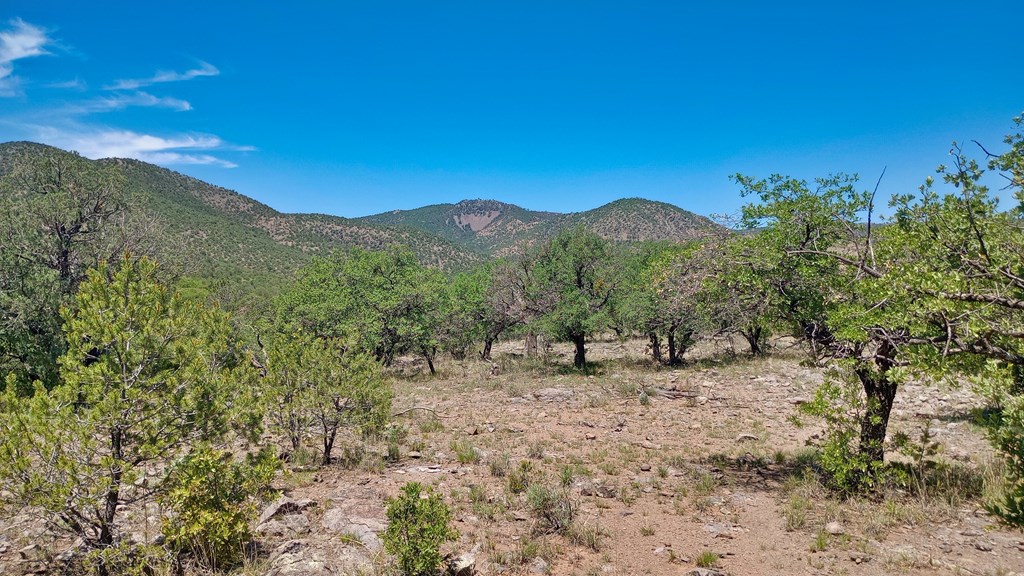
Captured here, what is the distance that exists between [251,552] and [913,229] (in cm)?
1069

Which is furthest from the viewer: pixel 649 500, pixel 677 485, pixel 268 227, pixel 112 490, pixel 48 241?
pixel 268 227

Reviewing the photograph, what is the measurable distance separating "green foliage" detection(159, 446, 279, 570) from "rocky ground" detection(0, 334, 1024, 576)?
19.1 inches

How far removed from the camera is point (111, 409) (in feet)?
18.5

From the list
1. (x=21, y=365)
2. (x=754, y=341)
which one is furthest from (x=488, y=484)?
(x=754, y=341)

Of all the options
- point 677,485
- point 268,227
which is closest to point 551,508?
point 677,485

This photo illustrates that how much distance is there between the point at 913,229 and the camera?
708 cm

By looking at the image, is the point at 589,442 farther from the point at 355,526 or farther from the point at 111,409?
the point at 111,409

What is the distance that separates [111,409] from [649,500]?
28.3 feet

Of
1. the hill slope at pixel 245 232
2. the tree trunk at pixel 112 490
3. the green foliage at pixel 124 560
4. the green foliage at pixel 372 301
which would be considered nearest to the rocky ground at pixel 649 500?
the green foliage at pixel 124 560

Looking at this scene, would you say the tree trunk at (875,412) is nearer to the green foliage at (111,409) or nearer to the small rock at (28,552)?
the green foliage at (111,409)

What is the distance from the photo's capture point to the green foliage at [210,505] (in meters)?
6.16

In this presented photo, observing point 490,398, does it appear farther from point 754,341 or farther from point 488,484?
point 754,341

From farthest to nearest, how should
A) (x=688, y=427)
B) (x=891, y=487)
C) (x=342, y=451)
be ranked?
(x=688, y=427)
(x=342, y=451)
(x=891, y=487)

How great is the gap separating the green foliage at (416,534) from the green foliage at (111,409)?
8.80 ft
